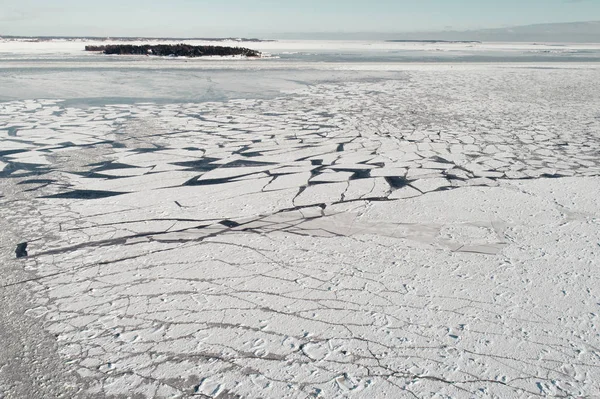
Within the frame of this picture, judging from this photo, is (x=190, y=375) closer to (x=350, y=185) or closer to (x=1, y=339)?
(x=1, y=339)

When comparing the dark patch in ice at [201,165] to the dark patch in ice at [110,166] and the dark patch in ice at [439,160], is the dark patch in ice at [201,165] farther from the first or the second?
the dark patch in ice at [439,160]

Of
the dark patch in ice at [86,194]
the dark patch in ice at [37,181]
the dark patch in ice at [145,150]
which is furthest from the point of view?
the dark patch in ice at [145,150]

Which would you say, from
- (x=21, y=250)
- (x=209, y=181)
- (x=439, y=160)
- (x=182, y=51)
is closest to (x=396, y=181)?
(x=439, y=160)

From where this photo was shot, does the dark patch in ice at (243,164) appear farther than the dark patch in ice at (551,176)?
Yes

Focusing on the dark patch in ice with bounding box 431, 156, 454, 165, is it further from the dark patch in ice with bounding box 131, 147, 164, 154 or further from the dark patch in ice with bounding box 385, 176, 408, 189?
the dark patch in ice with bounding box 131, 147, 164, 154

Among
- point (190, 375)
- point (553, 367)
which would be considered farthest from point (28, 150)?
point (553, 367)

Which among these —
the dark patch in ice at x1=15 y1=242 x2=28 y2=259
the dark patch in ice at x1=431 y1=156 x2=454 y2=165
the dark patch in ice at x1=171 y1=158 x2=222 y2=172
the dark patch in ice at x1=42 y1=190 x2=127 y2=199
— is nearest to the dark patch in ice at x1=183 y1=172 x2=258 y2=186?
the dark patch in ice at x1=171 y1=158 x2=222 y2=172

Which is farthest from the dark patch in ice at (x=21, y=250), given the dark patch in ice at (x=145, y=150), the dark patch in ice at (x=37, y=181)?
the dark patch in ice at (x=145, y=150)
